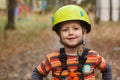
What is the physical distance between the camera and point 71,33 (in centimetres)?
512

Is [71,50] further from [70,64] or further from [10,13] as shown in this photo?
[10,13]

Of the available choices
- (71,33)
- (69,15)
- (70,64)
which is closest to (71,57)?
(70,64)

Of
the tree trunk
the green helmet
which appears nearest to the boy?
the green helmet

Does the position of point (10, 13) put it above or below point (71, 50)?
above

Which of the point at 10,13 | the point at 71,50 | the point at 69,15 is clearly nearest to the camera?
the point at 69,15

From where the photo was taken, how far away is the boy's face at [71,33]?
16.9 ft

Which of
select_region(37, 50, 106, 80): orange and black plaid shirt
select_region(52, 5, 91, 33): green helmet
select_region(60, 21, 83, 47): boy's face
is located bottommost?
select_region(37, 50, 106, 80): orange and black plaid shirt

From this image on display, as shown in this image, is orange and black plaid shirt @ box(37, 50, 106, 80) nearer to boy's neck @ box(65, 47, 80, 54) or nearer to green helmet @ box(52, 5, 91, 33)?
boy's neck @ box(65, 47, 80, 54)

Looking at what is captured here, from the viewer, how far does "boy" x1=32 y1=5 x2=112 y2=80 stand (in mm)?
5125

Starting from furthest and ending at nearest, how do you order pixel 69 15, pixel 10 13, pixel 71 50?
pixel 10 13
pixel 71 50
pixel 69 15

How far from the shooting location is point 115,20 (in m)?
37.3

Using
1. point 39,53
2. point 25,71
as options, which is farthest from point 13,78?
point 39,53

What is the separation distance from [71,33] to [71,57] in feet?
0.93

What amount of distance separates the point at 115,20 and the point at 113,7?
5.77ft
